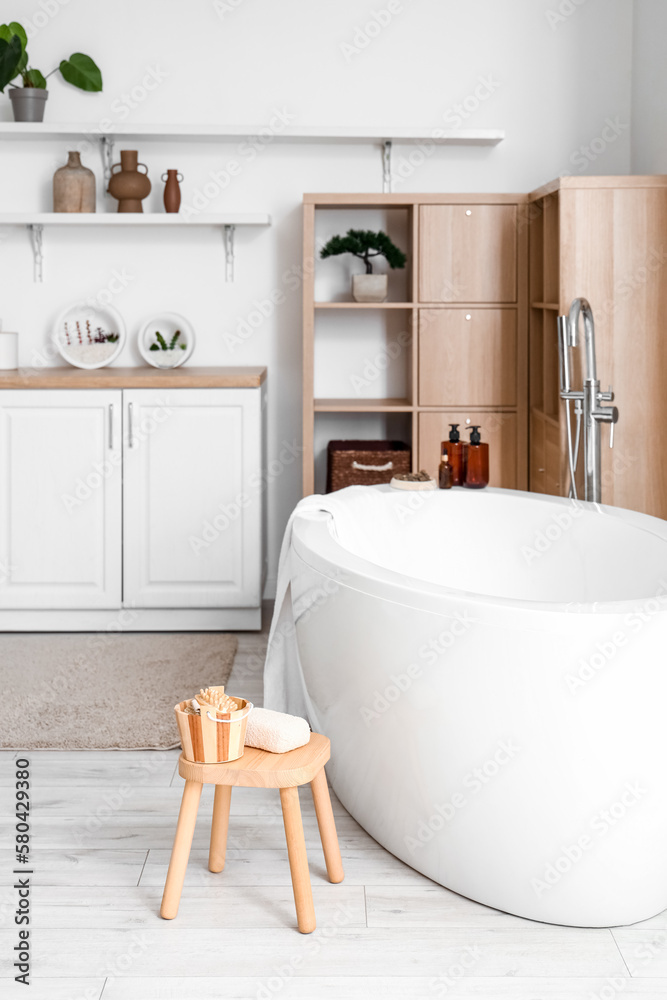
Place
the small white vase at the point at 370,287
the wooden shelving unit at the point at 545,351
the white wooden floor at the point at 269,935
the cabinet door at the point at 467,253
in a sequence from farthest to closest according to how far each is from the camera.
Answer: the small white vase at the point at 370,287 < the cabinet door at the point at 467,253 < the wooden shelving unit at the point at 545,351 < the white wooden floor at the point at 269,935

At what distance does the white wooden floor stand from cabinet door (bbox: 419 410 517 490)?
1.68 metres

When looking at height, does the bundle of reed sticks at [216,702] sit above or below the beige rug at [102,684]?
above

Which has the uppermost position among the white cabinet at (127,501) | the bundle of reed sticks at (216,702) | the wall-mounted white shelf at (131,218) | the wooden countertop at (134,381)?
the wall-mounted white shelf at (131,218)

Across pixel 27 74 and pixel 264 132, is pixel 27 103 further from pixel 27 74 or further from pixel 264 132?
pixel 264 132

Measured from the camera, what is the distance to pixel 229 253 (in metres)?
3.70

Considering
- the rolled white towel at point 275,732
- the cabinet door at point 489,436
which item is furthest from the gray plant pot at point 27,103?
→ the rolled white towel at point 275,732

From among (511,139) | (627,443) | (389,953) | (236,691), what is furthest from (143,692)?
(511,139)

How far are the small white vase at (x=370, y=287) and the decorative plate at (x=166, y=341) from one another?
0.67 m

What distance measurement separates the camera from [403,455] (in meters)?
3.45

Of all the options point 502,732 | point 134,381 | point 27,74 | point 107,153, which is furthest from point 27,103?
point 502,732

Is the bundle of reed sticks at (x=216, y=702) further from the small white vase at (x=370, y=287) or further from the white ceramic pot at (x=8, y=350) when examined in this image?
the white ceramic pot at (x=8, y=350)

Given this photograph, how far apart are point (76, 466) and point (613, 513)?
186 centimetres

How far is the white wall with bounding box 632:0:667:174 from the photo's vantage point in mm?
3268

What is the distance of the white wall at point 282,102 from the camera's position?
11.8 ft
